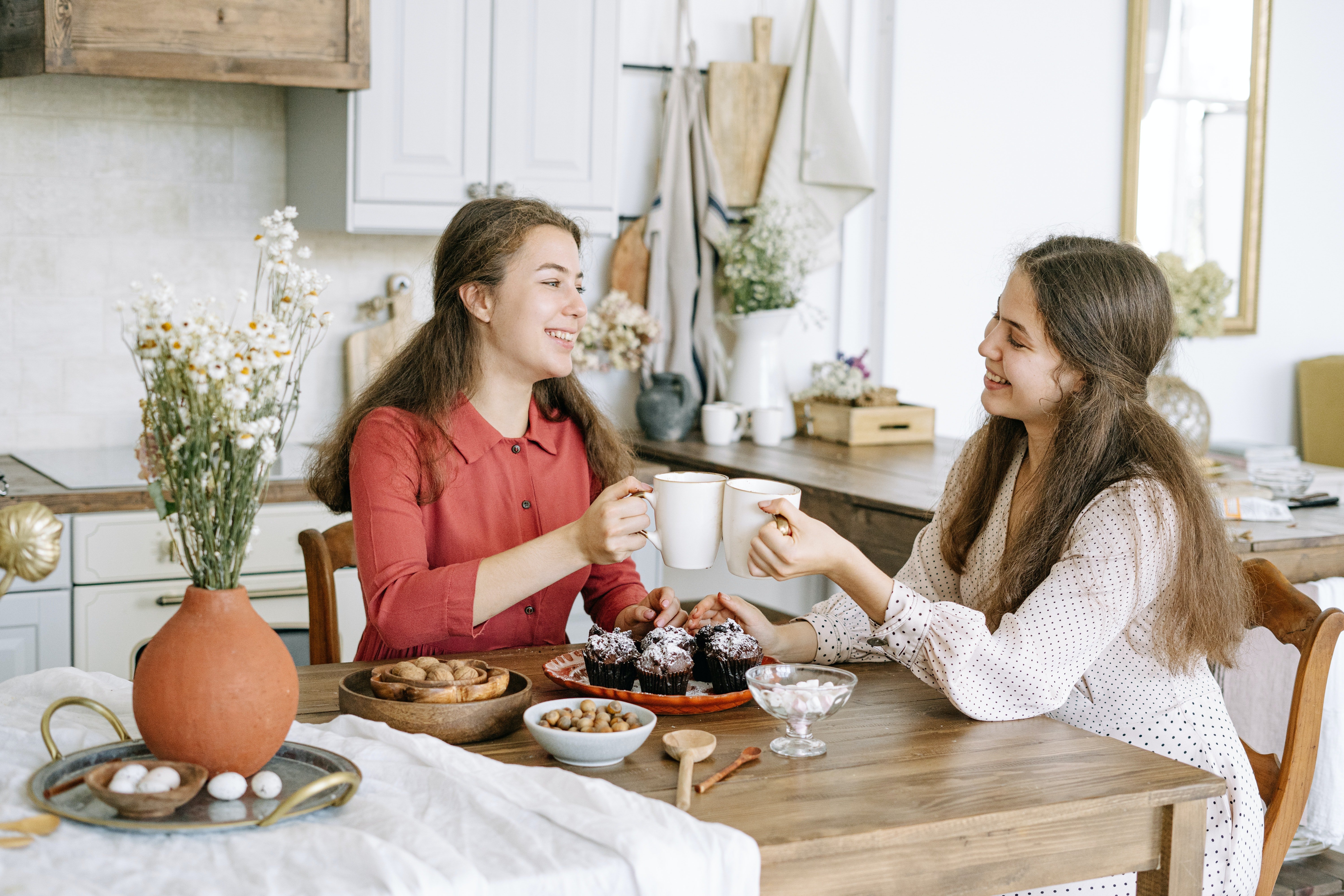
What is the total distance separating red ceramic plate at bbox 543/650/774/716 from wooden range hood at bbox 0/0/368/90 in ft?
5.50

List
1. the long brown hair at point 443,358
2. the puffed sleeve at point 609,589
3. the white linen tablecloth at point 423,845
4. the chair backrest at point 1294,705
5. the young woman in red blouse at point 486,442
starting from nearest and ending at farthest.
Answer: the white linen tablecloth at point 423,845, the chair backrest at point 1294,705, the young woman in red blouse at point 486,442, the long brown hair at point 443,358, the puffed sleeve at point 609,589

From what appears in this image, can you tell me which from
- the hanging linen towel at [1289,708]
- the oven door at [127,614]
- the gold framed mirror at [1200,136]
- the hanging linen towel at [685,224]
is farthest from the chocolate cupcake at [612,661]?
the gold framed mirror at [1200,136]

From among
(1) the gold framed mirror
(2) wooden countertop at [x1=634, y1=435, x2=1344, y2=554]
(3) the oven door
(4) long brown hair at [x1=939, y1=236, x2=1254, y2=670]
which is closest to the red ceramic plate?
(4) long brown hair at [x1=939, y1=236, x2=1254, y2=670]

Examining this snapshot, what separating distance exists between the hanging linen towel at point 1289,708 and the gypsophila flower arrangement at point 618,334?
5.28ft

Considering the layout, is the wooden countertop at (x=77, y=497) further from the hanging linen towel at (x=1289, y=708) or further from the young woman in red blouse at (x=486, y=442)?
the hanging linen towel at (x=1289, y=708)

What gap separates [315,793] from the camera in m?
1.04

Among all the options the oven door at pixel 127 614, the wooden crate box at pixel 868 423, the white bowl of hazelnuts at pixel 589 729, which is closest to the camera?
the white bowl of hazelnuts at pixel 589 729

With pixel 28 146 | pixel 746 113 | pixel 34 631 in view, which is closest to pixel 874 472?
pixel 746 113

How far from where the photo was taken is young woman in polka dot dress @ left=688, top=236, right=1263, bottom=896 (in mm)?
1445

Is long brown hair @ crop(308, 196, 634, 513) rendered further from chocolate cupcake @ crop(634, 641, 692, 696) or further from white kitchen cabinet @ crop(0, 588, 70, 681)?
white kitchen cabinet @ crop(0, 588, 70, 681)

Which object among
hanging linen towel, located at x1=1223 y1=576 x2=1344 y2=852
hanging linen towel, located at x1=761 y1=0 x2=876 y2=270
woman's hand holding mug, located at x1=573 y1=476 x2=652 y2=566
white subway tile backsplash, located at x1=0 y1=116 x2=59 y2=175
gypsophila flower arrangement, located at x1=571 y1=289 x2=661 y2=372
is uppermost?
hanging linen towel, located at x1=761 y1=0 x2=876 y2=270

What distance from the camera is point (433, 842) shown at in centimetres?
99

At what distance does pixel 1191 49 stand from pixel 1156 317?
325cm

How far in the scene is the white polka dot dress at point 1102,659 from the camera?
143 centimetres
